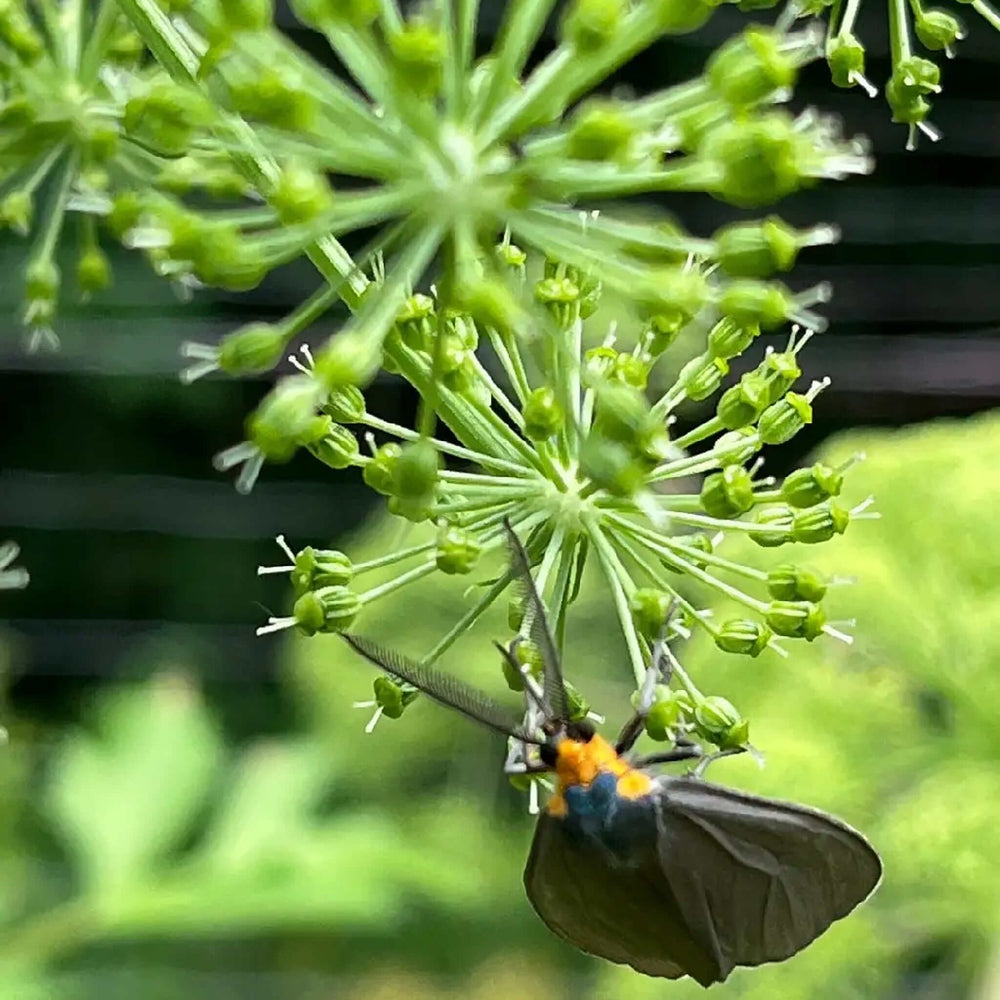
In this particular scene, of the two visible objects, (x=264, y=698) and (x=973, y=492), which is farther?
(x=264, y=698)

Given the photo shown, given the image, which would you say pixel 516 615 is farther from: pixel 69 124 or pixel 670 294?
pixel 69 124

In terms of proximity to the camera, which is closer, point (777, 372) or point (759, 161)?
point (759, 161)

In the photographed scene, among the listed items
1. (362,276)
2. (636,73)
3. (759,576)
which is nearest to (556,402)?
(362,276)

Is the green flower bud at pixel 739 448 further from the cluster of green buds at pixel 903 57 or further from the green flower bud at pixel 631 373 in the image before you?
the cluster of green buds at pixel 903 57

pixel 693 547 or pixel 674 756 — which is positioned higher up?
pixel 693 547

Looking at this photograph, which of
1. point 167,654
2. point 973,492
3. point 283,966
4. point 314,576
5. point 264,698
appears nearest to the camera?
point 314,576

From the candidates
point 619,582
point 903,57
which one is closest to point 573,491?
point 619,582

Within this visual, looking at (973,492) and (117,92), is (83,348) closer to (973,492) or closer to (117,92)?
(973,492)

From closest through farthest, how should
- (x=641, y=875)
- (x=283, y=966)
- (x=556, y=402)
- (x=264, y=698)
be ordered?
(x=556, y=402) < (x=641, y=875) < (x=283, y=966) < (x=264, y=698)
